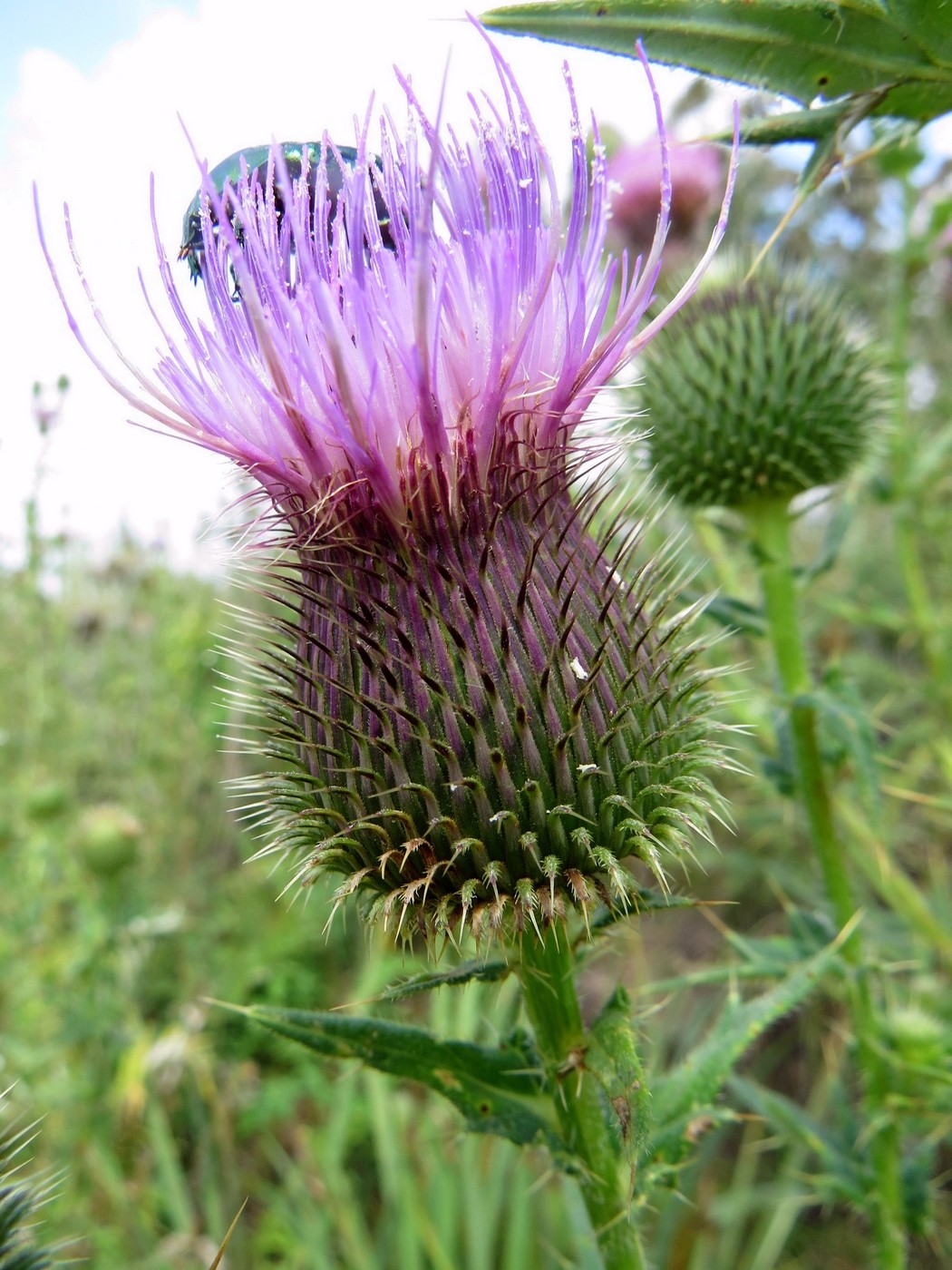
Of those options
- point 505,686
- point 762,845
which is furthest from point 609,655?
point 762,845

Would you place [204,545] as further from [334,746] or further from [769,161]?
[769,161]

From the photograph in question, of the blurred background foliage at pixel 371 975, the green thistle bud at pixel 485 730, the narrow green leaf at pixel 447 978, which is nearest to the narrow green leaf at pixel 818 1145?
the blurred background foliage at pixel 371 975

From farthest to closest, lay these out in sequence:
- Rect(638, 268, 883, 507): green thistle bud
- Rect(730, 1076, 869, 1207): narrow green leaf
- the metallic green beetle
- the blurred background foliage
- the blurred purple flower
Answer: the blurred purple flower < the blurred background foliage < Rect(638, 268, 883, 507): green thistle bud < Rect(730, 1076, 869, 1207): narrow green leaf < the metallic green beetle

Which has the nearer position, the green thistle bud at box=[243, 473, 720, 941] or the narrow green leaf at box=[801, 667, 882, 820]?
the green thistle bud at box=[243, 473, 720, 941]

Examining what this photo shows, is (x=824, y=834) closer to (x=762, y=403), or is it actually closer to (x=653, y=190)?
(x=762, y=403)

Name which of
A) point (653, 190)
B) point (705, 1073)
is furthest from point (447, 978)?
point (653, 190)

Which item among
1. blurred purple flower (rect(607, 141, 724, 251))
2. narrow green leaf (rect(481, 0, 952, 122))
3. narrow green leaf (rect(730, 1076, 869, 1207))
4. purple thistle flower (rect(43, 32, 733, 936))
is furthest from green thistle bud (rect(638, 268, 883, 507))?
blurred purple flower (rect(607, 141, 724, 251))

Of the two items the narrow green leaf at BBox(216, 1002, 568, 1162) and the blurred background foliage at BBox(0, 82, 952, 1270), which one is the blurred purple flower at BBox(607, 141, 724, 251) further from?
the narrow green leaf at BBox(216, 1002, 568, 1162)
